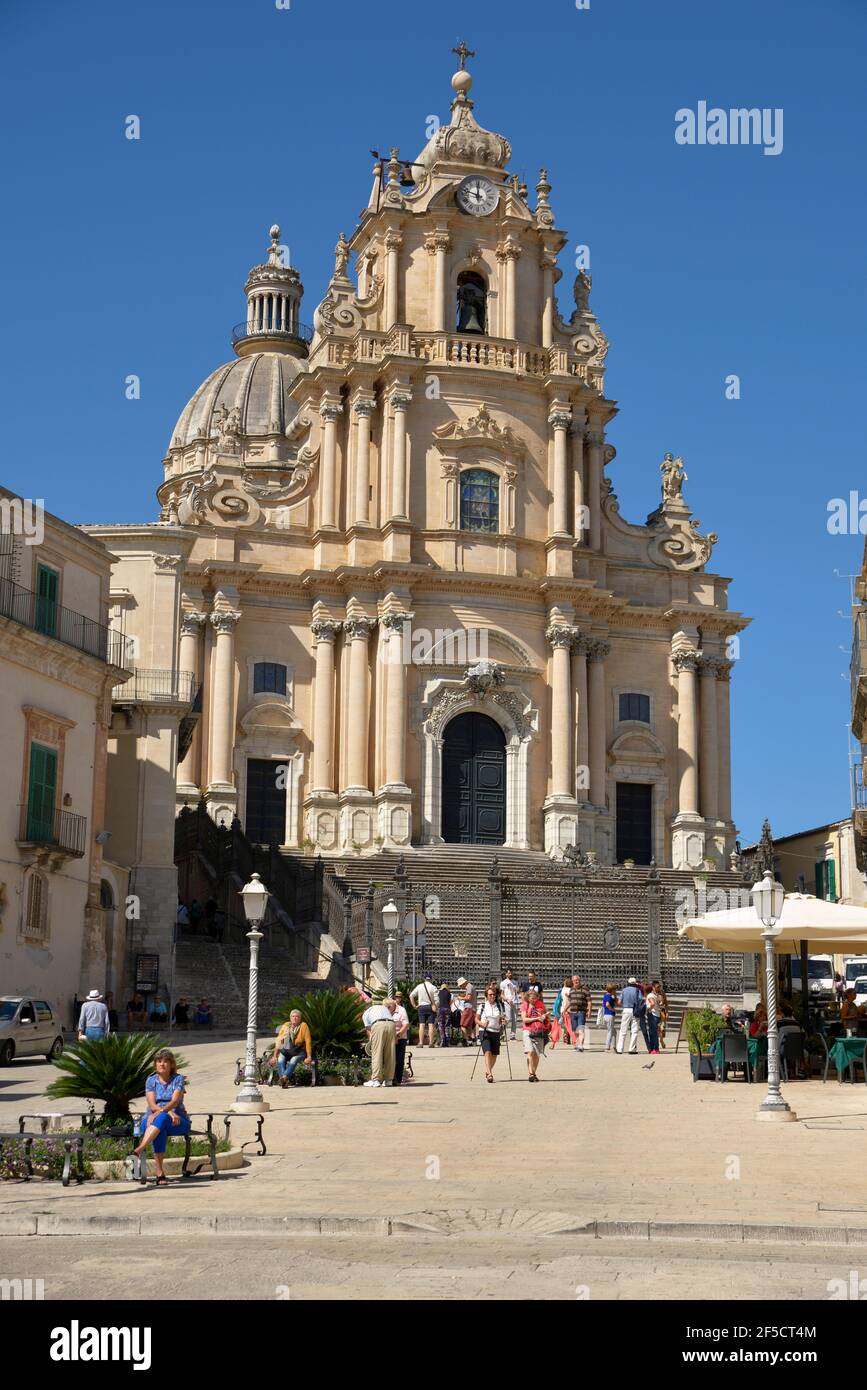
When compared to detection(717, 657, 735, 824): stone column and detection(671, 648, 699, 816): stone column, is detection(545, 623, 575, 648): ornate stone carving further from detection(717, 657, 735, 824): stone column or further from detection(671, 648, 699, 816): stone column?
detection(717, 657, 735, 824): stone column

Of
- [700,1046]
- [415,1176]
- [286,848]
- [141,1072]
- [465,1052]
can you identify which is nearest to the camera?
[415,1176]

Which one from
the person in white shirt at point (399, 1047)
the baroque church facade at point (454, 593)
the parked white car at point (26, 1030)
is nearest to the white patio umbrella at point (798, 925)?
the person in white shirt at point (399, 1047)

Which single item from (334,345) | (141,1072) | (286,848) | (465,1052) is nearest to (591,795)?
(286,848)

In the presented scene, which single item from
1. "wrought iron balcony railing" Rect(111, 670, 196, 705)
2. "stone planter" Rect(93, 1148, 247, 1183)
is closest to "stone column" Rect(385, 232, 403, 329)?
"wrought iron balcony railing" Rect(111, 670, 196, 705)

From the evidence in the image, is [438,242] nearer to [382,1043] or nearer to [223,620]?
[223,620]

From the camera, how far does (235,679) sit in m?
54.1

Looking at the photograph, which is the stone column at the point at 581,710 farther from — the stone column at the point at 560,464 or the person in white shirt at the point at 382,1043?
the person in white shirt at the point at 382,1043

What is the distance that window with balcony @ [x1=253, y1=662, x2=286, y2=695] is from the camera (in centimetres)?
5475

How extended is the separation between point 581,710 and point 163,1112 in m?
39.8

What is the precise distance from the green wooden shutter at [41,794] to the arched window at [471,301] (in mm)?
26007
